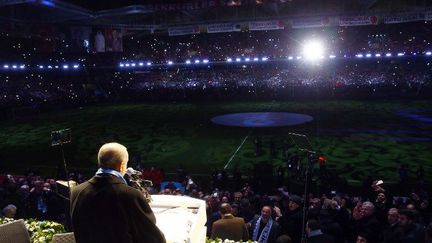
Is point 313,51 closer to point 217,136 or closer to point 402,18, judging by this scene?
point 402,18

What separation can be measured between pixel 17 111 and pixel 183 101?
1665 cm

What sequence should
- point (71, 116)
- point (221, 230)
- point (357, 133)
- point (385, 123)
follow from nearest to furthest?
1. point (221, 230)
2. point (357, 133)
3. point (385, 123)
4. point (71, 116)

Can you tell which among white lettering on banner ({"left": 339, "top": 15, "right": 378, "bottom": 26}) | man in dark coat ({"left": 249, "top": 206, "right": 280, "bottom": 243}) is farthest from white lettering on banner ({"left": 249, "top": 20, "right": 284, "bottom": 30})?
man in dark coat ({"left": 249, "top": 206, "right": 280, "bottom": 243})

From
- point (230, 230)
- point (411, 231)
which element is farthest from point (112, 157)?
point (411, 231)

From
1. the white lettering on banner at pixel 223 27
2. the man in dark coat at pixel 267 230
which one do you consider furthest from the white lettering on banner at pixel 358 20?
the man in dark coat at pixel 267 230

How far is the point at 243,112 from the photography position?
112ft

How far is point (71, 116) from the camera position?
35750 mm

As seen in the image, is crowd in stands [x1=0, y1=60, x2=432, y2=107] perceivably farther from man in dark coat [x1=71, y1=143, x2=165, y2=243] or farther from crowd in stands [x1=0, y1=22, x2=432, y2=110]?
man in dark coat [x1=71, y1=143, x2=165, y2=243]

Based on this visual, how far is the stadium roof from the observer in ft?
89.5

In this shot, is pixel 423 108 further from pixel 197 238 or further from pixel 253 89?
pixel 197 238

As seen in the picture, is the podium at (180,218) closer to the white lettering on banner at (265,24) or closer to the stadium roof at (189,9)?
the stadium roof at (189,9)

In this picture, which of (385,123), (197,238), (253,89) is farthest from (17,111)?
(197,238)

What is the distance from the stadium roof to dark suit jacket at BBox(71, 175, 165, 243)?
78.9 feet

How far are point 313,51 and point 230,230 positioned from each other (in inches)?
1535
